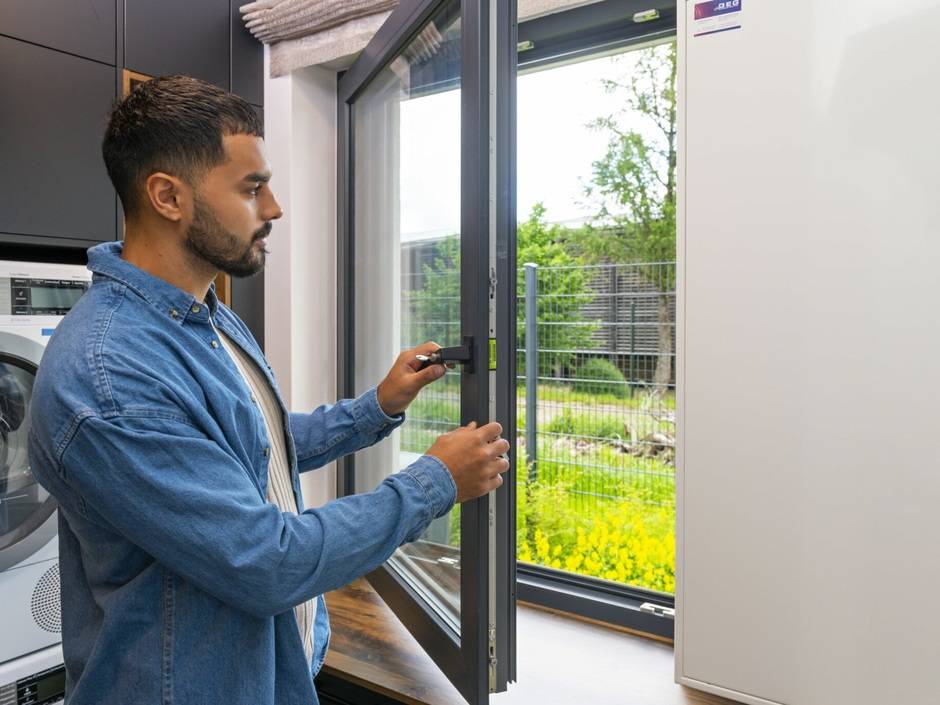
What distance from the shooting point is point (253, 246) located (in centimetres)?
100

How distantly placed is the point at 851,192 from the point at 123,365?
1.14m

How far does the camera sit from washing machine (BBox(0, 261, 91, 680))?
1.68 m

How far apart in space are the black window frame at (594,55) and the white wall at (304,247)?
0.68 meters

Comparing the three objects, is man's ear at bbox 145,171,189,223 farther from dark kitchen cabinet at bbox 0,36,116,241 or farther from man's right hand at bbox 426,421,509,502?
dark kitchen cabinet at bbox 0,36,116,241

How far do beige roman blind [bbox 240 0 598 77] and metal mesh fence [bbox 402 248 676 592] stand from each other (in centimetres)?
92

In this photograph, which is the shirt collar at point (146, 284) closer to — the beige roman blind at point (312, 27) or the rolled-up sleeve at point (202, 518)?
the rolled-up sleeve at point (202, 518)

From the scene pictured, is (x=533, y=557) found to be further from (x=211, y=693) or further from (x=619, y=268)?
(x=211, y=693)

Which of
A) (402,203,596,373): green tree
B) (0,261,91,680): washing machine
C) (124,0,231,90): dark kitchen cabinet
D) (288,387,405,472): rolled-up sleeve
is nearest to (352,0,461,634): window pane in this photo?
(288,387,405,472): rolled-up sleeve

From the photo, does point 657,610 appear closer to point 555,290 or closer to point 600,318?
point 600,318

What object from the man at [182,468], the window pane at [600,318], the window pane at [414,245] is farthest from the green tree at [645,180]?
the man at [182,468]

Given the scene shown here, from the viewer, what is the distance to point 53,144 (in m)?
1.77

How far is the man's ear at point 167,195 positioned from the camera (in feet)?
3.04

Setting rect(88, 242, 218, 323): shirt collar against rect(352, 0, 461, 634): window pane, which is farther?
rect(352, 0, 461, 634): window pane

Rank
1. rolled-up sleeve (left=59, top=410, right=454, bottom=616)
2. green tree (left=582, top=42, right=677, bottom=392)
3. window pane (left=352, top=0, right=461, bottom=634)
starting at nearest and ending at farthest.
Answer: rolled-up sleeve (left=59, top=410, right=454, bottom=616) < window pane (left=352, top=0, right=461, bottom=634) < green tree (left=582, top=42, right=677, bottom=392)
